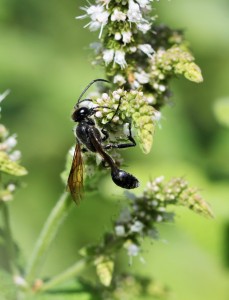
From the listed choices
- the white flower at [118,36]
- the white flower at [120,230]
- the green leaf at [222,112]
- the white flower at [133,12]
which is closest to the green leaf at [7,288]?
the white flower at [120,230]

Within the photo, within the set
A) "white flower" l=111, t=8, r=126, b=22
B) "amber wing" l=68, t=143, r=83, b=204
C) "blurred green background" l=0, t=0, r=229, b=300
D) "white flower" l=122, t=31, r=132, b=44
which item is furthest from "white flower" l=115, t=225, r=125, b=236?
"blurred green background" l=0, t=0, r=229, b=300

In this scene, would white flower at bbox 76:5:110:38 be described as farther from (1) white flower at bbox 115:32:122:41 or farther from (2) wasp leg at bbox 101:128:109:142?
(2) wasp leg at bbox 101:128:109:142

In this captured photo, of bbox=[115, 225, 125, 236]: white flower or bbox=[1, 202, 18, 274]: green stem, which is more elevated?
bbox=[115, 225, 125, 236]: white flower

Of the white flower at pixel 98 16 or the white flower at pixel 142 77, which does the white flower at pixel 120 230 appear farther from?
the white flower at pixel 98 16

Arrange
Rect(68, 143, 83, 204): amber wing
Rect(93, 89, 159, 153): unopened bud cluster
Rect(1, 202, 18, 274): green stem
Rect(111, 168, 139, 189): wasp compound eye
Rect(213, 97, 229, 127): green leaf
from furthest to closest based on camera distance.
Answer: Rect(213, 97, 229, 127): green leaf, Rect(1, 202, 18, 274): green stem, Rect(111, 168, 139, 189): wasp compound eye, Rect(68, 143, 83, 204): amber wing, Rect(93, 89, 159, 153): unopened bud cluster

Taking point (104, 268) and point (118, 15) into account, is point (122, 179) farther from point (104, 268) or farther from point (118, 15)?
point (118, 15)

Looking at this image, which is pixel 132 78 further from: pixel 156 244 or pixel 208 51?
pixel 208 51

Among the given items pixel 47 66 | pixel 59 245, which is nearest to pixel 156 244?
pixel 59 245

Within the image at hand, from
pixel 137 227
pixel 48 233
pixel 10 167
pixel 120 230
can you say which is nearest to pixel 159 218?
pixel 137 227
